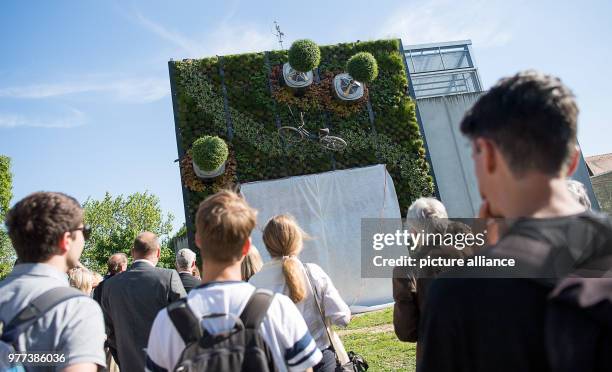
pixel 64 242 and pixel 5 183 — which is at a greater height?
pixel 5 183

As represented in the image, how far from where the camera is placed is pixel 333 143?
12.2 meters

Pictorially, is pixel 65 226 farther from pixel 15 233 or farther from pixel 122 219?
pixel 122 219

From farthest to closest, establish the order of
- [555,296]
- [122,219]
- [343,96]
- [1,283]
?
[122,219]
[343,96]
[1,283]
[555,296]

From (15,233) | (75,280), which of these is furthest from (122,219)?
(15,233)

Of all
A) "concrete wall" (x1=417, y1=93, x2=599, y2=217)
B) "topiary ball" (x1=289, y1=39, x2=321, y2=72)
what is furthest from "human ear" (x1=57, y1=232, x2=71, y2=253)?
"concrete wall" (x1=417, y1=93, x2=599, y2=217)

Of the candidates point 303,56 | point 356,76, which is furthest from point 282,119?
point 356,76

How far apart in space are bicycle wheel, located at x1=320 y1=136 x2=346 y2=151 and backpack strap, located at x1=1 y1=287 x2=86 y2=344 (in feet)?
34.9

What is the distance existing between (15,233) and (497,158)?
6.32 ft

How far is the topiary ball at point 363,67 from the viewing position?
1194cm

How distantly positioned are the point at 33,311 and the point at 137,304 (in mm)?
1773

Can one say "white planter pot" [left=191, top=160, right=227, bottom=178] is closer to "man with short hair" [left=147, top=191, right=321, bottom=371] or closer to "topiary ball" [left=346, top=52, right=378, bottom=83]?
"topiary ball" [left=346, top=52, right=378, bottom=83]

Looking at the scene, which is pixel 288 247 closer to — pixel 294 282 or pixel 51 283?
pixel 294 282

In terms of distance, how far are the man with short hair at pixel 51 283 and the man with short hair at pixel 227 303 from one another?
0.83 ft

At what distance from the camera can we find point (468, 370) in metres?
0.94
